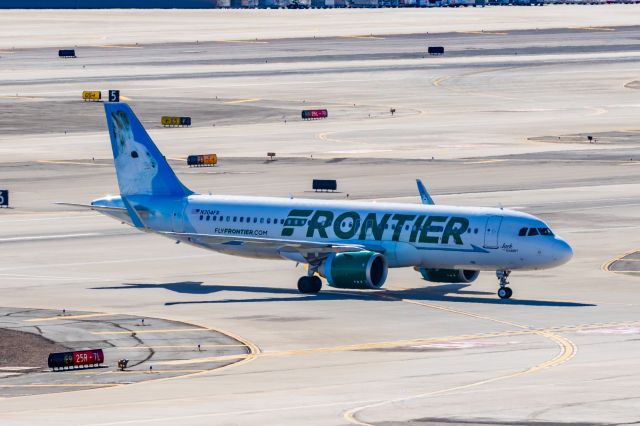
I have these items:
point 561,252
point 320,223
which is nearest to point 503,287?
point 561,252

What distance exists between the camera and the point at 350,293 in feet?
267

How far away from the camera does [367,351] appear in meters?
64.0

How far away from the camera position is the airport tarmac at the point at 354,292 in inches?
1967

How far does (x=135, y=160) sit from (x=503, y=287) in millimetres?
21907

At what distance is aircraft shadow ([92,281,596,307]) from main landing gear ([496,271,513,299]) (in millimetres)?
324

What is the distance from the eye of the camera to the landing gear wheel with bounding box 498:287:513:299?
3083 inches

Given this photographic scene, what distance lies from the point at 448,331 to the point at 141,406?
22.3 meters

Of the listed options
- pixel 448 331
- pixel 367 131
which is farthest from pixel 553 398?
pixel 367 131

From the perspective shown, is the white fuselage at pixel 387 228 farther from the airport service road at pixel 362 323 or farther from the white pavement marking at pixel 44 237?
the white pavement marking at pixel 44 237

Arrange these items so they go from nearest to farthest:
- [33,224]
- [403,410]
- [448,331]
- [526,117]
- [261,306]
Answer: [403,410] < [448,331] < [261,306] < [33,224] < [526,117]

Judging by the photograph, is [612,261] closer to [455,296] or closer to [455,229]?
[455,296]

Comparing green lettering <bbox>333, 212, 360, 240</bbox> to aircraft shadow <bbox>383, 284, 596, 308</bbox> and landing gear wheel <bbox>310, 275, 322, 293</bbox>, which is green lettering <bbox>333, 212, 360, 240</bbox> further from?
aircraft shadow <bbox>383, 284, 596, 308</bbox>

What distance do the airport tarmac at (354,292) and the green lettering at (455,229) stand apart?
2818 millimetres

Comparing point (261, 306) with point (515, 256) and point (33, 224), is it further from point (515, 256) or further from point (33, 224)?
point (33, 224)
